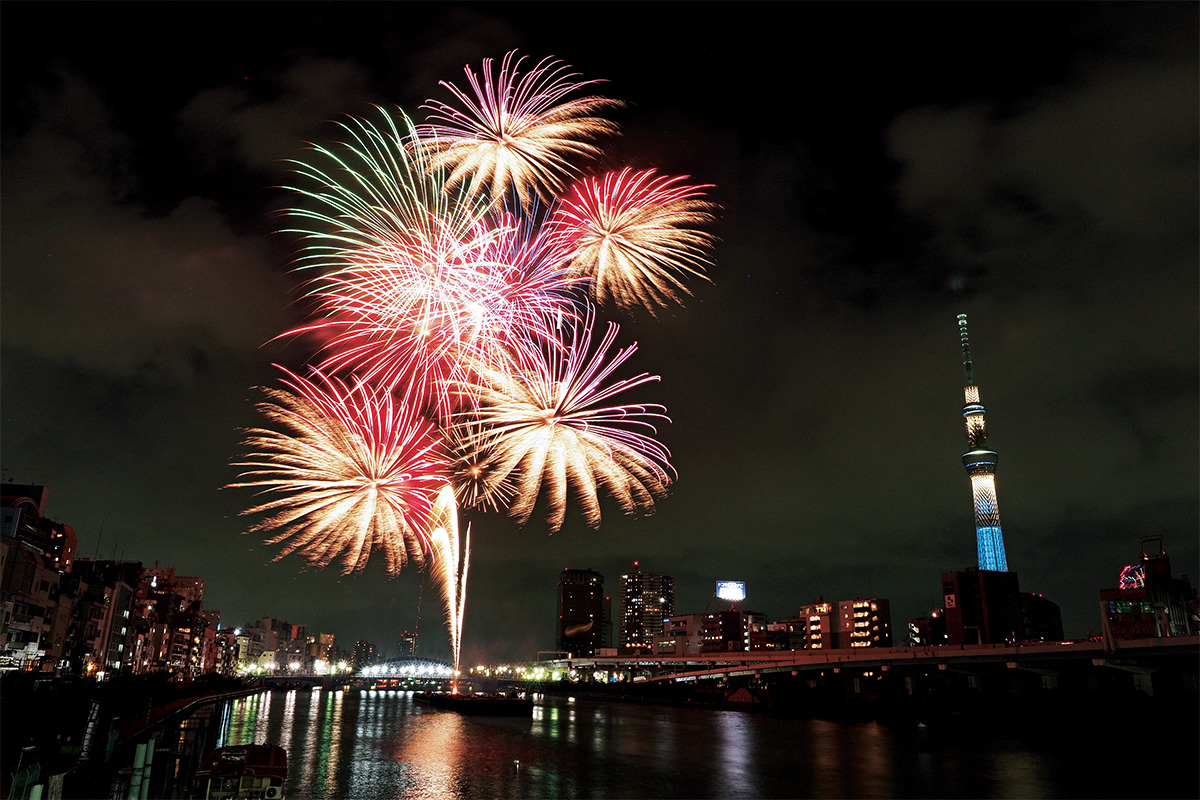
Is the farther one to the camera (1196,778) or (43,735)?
(1196,778)

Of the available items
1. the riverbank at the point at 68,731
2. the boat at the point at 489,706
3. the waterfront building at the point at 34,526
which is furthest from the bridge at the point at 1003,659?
the waterfront building at the point at 34,526

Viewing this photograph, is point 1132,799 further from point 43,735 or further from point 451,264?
point 43,735

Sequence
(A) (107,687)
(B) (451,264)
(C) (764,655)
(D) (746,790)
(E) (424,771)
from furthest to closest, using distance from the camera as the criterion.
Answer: (C) (764,655), (A) (107,687), (E) (424,771), (D) (746,790), (B) (451,264)

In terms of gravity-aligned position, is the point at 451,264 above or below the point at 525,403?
above

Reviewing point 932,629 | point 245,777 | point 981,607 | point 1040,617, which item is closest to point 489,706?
point 245,777

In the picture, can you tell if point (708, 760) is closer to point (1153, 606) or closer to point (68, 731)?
point (68, 731)

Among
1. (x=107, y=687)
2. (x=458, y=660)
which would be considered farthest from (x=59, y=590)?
(x=458, y=660)
